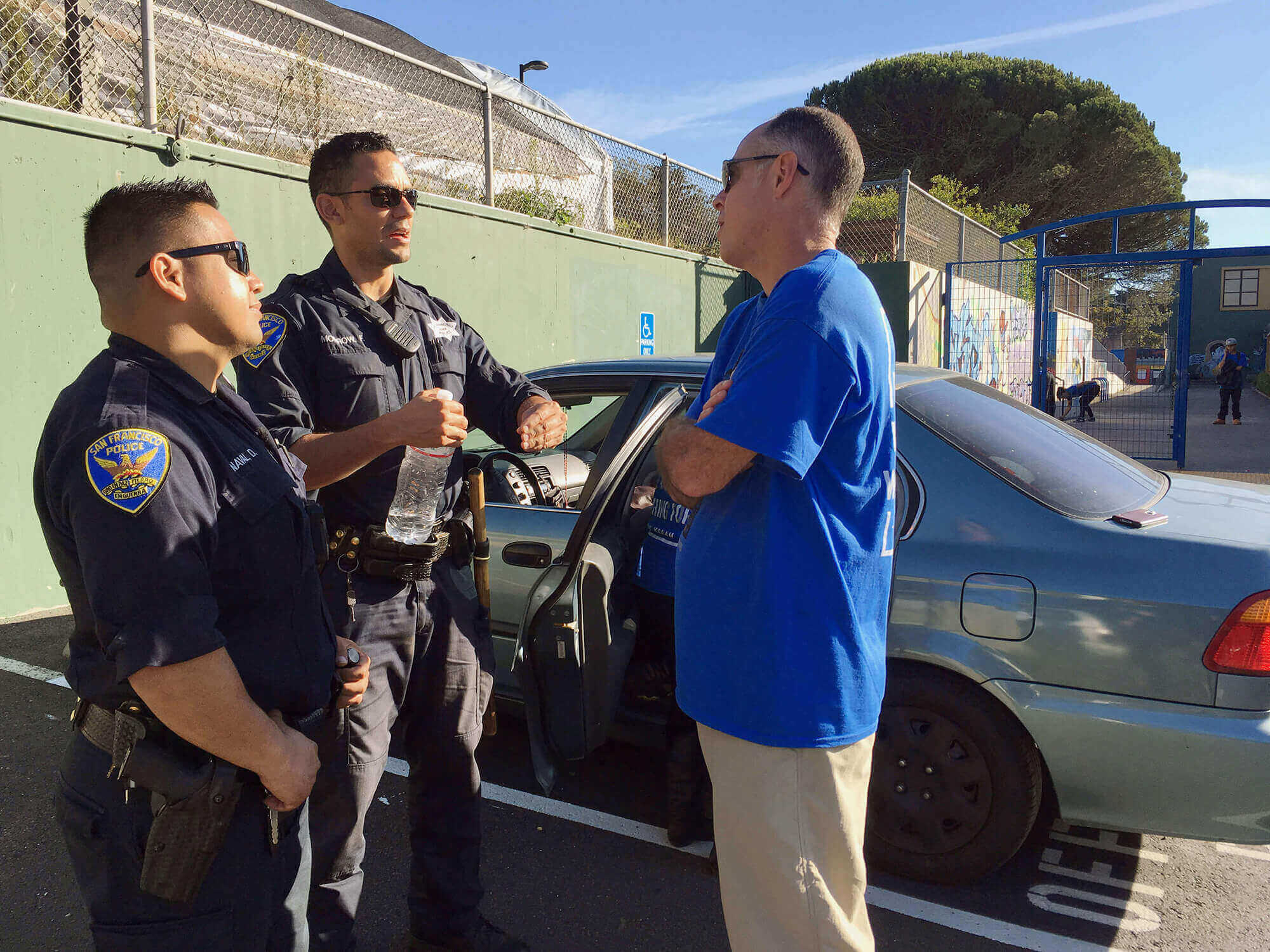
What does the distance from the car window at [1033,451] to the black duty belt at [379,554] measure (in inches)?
61.6

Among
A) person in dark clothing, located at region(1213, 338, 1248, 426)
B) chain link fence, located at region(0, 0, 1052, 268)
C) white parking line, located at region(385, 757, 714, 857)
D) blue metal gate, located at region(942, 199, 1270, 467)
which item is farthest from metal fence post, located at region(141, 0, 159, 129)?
person in dark clothing, located at region(1213, 338, 1248, 426)

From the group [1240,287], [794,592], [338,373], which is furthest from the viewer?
[1240,287]

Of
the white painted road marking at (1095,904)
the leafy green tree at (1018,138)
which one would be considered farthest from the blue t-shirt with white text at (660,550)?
the leafy green tree at (1018,138)

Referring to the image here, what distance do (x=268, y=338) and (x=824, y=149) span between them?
121 cm

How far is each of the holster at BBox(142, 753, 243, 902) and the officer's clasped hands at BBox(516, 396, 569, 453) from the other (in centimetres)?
116

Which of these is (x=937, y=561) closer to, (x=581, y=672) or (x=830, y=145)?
(x=581, y=672)

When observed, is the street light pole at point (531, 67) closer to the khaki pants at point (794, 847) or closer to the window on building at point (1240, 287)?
the khaki pants at point (794, 847)

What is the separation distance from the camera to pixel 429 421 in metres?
1.86


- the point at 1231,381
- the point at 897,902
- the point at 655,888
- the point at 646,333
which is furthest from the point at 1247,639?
the point at 1231,381

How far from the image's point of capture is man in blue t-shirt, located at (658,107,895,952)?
58.0 inches

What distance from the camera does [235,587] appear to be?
1.40 meters

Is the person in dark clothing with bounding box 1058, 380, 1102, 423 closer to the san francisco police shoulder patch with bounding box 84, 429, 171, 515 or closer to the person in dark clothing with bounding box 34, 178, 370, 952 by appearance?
the person in dark clothing with bounding box 34, 178, 370, 952

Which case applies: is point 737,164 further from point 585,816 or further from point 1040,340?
point 1040,340

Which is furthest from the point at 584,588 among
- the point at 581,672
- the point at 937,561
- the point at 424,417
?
the point at 937,561
